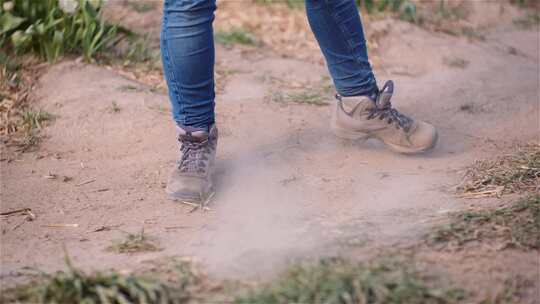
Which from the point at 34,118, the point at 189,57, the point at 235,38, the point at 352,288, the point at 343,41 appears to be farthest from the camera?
the point at 235,38

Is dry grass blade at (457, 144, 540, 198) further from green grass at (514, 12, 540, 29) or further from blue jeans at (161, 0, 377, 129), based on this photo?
green grass at (514, 12, 540, 29)

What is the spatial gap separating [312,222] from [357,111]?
2.33 feet

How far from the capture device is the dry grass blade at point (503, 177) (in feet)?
7.84

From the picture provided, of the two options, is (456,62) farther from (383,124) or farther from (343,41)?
(343,41)

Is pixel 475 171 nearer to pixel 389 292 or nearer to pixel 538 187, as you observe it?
pixel 538 187

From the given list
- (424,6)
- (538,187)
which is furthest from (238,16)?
(538,187)

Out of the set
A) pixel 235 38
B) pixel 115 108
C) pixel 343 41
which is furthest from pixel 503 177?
pixel 235 38

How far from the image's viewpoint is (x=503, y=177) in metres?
2.46

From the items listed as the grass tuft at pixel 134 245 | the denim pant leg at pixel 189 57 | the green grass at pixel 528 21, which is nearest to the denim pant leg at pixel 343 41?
the denim pant leg at pixel 189 57

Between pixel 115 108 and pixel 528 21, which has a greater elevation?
pixel 115 108

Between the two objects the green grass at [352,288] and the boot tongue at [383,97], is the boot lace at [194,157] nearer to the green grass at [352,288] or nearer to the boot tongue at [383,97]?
the boot tongue at [383,97]

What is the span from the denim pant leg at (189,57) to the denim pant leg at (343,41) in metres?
0.45

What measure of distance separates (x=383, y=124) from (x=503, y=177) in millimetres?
537

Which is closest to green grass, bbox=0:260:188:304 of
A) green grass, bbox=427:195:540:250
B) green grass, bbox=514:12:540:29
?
green grass, bbox=427:195:540:250
